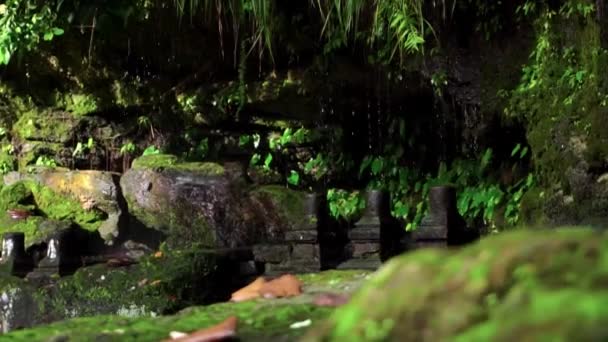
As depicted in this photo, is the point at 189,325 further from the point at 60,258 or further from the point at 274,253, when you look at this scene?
the point at 60,258

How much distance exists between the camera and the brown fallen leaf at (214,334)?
4.97ft

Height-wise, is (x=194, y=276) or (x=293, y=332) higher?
(x=293, y=332)

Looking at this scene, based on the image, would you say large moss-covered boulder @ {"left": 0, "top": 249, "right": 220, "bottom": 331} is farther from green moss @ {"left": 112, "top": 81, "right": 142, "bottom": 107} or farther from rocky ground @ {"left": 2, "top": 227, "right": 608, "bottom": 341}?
rocky ground @ {"left": 2, "top": 227, "right": 608, "bottom": 341}

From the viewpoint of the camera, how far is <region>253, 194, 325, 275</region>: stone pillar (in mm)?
5504

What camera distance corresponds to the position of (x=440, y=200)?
5.48 metres

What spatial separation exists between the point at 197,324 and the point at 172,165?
5.72 meters

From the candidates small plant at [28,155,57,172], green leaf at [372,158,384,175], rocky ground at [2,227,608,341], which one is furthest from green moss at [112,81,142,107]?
rocky ground at [2,227,608,341]

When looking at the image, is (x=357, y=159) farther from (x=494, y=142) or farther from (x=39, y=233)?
(x=39, y=233)

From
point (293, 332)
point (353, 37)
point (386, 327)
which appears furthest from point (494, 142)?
point (386, 327)

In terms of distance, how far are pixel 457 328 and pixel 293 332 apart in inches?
32.4

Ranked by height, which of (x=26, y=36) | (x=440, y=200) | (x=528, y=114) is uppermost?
(x=26, y=36)

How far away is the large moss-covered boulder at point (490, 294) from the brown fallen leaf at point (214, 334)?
487mm

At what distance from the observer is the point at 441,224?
546 cm

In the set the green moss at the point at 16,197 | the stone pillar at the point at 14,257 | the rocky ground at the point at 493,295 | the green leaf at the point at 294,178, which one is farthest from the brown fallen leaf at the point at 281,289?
the green moss at the point at 16,197
